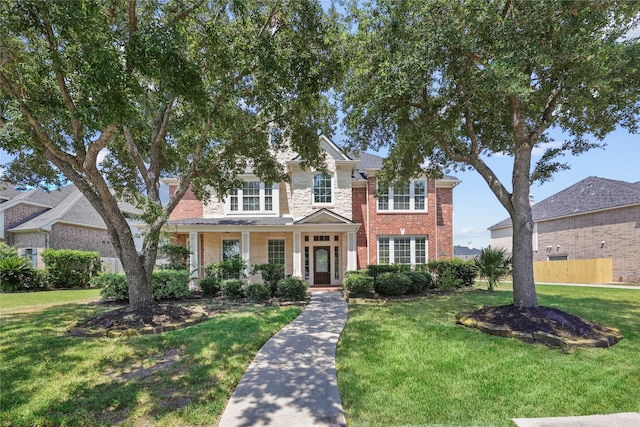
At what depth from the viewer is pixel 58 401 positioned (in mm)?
3900

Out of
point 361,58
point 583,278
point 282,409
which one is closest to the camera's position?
point 282,409

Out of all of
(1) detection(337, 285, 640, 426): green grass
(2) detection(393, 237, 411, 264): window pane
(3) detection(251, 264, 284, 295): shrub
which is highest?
(2) detection(393, 237, 411, 264): window pane

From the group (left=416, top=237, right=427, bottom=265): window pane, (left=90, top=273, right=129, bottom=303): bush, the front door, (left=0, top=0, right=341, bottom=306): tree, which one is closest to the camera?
(left=0, top=0, right=341, bottom=306): tree

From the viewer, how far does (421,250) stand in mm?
16922

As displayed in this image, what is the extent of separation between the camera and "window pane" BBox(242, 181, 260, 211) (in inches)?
657

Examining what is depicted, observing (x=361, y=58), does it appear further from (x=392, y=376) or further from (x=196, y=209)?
(x=196, y=209)

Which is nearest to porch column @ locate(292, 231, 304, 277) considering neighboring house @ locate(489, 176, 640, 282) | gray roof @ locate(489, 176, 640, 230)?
neighboring house @ locate(489, 176, 640, 282)

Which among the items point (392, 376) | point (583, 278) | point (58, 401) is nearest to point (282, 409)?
point (392, 376)

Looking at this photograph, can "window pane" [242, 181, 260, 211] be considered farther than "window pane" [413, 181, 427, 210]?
No

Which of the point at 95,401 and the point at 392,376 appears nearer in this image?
the point at 95,401

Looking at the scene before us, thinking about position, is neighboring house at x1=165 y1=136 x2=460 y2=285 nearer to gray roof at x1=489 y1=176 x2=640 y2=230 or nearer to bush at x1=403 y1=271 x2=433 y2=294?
bush at x1=403 y1=271 x2=433 y2=294

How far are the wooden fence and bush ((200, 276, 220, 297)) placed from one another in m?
21.5

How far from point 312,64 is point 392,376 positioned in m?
7.22

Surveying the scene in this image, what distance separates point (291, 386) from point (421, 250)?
13927mm
